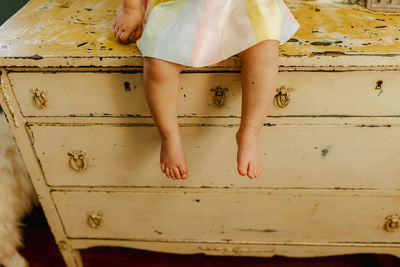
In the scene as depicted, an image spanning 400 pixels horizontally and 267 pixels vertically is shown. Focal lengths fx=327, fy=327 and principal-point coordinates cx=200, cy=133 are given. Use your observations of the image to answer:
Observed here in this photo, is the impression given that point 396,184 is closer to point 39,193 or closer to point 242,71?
point 242,71

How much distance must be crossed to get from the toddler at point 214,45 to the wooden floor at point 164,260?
70 centimetres

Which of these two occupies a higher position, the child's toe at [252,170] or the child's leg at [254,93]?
the child's leg at [254,93]

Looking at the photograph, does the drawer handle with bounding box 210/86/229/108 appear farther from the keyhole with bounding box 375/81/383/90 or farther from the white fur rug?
the white fur rug

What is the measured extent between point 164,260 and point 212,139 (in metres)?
0.66

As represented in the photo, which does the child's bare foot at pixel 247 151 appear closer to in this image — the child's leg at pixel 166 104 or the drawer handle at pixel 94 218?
the child's leg at pixel 166 104

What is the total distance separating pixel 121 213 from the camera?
3.33ft

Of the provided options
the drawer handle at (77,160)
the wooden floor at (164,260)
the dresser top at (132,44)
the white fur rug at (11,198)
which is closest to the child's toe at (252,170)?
the dresser top at (132,44)

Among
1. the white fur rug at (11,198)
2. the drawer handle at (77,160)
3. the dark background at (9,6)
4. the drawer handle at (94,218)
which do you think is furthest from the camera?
the dark background at (9,6)

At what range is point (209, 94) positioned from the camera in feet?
2.56

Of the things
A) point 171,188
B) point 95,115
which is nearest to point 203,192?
point 171,188

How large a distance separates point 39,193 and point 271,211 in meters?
0.69

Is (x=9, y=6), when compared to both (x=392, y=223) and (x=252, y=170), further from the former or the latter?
(x=392, y=223)

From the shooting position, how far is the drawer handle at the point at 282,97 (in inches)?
30.0

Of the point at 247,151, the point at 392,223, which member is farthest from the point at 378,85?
the point at 392,223
